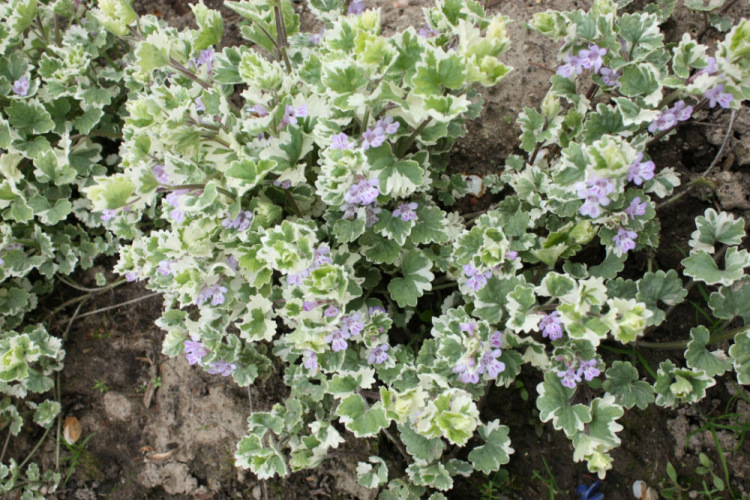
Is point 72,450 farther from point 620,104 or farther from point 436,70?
point 620,104

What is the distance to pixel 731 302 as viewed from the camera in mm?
2539

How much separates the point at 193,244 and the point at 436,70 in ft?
4.20

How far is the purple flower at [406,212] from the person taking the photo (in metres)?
2.57

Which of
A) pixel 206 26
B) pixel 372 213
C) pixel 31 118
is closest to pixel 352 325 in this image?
pixel 372 213

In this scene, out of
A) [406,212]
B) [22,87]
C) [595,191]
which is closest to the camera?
[595,191]

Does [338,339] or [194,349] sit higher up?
[338,339]

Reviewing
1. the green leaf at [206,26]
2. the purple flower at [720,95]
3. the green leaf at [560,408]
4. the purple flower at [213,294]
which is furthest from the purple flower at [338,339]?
the purple flower at [720,95]

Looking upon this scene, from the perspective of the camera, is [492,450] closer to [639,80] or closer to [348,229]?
[348,229]

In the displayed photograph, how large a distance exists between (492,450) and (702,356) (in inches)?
41.0

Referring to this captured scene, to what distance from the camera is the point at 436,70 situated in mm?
2051

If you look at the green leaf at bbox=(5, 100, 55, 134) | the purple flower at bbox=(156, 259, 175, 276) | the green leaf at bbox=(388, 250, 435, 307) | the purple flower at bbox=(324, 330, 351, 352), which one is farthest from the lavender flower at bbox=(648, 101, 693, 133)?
the green leaf at bbox=(5, 100, 55, 134)

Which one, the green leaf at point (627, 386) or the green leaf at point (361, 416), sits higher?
the green leaf at point (361, 416)

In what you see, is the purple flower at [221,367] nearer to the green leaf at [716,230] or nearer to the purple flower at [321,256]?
the purple flower at [321,256]

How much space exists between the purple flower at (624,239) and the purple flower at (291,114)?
5.02ft
